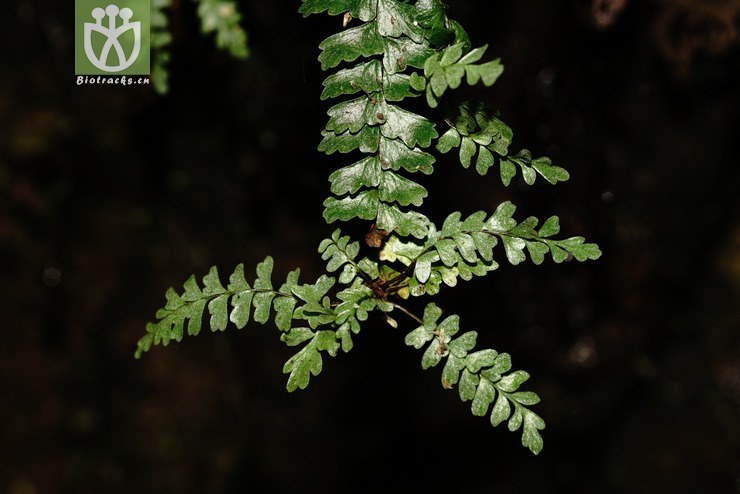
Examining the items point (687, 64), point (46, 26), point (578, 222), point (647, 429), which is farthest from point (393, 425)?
point (46, 26)

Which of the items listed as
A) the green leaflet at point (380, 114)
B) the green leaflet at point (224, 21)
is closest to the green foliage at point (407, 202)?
the green leaflet at point (380, 114)

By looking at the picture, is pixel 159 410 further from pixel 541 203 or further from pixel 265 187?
pixel 541 203

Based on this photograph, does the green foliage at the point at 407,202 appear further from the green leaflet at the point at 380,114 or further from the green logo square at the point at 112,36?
the green logo square at the point at 112,36

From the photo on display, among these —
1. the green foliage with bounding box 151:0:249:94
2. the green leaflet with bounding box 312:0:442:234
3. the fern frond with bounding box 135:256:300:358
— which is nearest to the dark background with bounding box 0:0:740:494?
the green foliage with bounding box 151:0:249:94

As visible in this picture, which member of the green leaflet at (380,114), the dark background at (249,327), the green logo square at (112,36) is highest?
the green logo square at (112,36)

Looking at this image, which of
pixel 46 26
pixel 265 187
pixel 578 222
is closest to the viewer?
pixel 578 222

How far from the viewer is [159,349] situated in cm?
432

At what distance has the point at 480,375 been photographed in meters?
1.20

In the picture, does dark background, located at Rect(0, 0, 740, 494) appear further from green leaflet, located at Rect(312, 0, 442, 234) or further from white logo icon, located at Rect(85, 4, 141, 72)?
green leaflet, located at Rect(312, 0, 442, 234)

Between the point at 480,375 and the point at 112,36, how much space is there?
1499 mm

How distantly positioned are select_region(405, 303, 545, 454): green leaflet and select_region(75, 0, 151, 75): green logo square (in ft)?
4.25

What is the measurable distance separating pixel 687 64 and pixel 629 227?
4.85 ft

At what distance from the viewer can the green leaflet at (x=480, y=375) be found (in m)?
1.16

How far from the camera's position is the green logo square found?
72.3 inches
